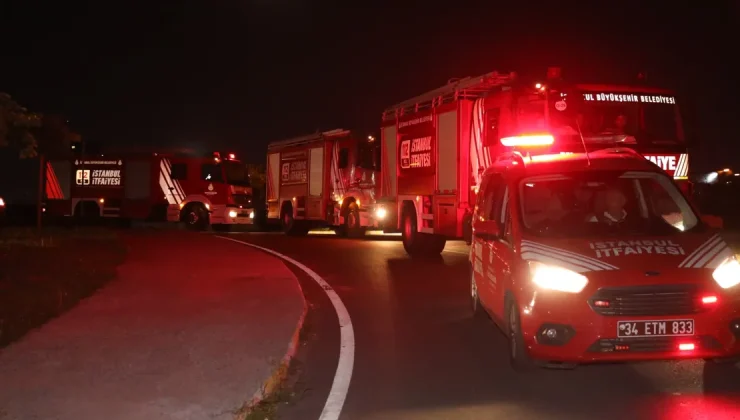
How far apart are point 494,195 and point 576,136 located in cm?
353

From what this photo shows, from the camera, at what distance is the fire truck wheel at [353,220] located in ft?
79.6

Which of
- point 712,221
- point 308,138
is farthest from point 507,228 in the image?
point 308,138

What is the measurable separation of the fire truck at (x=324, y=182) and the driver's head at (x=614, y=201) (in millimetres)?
12528

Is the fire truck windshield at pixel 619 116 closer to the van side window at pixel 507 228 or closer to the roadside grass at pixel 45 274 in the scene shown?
the van side window at pixel 507 228

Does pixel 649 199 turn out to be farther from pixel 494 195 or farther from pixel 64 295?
pixel 64 295

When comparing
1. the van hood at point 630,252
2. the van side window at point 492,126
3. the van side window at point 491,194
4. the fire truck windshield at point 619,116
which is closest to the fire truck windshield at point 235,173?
the van side window at point 492,126

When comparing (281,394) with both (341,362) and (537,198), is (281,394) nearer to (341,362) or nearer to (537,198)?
(341,362)

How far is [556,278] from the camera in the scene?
6.54 metres

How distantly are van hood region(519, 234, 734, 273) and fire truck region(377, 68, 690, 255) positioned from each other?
5.78ft

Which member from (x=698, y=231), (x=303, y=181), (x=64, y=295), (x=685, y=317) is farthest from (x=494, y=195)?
Result: (x=303, y=181)

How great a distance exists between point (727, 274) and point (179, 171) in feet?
87.8

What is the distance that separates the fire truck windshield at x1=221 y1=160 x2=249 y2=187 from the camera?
30750 mm

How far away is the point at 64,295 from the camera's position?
11555 millimetres

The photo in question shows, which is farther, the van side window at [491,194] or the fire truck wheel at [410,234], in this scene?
the fire truck wheel at [410,234]
